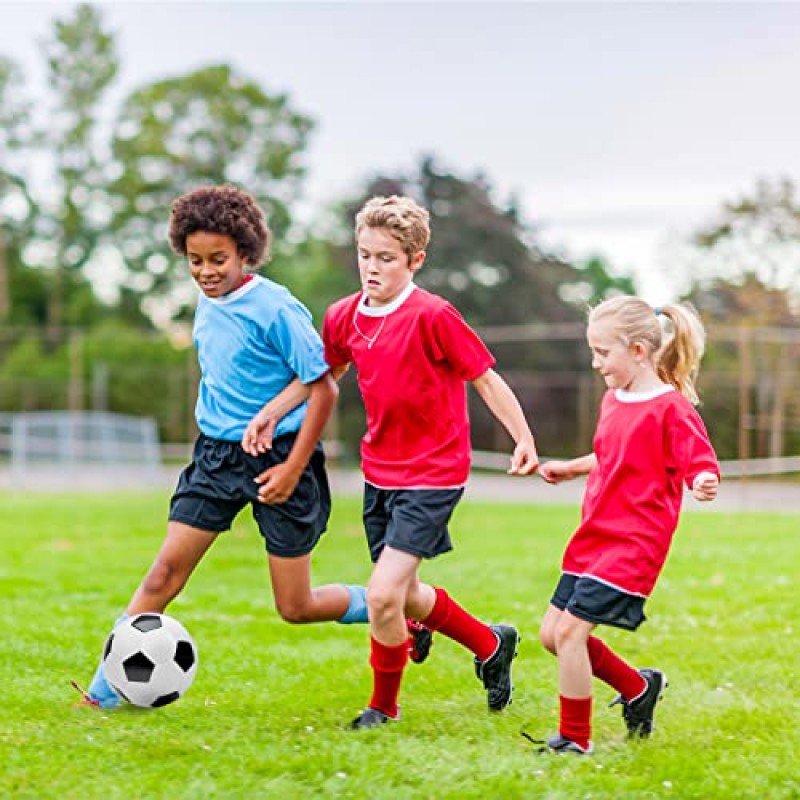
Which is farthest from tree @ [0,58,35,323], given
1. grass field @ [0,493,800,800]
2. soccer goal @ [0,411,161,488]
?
grass field @ [0,493,800,800]

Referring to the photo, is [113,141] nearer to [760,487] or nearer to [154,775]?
[760,487]

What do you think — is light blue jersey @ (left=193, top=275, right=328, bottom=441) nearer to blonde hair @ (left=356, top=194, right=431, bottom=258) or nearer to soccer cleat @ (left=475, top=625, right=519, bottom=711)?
blonde hair @ (left=356, top=194, right=431, bottom=258)

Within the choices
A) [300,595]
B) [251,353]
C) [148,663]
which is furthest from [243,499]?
[148,663]

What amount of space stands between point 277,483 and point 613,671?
4.46 ft

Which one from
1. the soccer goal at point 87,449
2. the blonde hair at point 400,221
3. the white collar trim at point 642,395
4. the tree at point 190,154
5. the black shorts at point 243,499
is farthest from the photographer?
the tree at point 190,154

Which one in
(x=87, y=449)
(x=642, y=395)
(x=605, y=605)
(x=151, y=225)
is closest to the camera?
(x=605, y=605)

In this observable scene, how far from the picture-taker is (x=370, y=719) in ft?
15.4

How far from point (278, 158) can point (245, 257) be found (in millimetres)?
37194

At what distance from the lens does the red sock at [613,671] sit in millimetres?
4508

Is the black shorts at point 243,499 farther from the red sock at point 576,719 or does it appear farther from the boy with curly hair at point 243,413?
the red sock at point 576,719

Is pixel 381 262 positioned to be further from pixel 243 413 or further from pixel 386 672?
pixel 386 672

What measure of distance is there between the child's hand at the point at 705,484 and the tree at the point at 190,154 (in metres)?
37.5

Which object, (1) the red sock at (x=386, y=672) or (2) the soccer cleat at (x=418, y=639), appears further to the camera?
(2) the soccer cleat at (x=418, y=639)

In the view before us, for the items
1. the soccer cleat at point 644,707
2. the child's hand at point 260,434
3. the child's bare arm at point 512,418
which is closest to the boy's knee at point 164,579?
the child's hand at point 260,434
